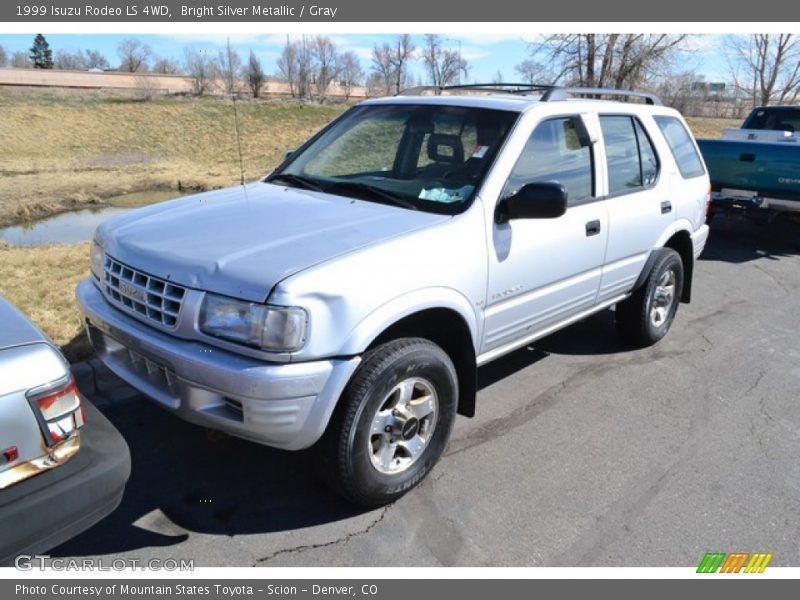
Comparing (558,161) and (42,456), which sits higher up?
(558,161)

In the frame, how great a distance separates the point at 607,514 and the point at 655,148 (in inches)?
118

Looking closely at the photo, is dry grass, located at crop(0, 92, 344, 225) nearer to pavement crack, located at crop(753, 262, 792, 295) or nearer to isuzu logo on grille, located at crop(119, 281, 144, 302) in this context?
isuzu logo on grille, located at crop(119, 281, 144, 302)

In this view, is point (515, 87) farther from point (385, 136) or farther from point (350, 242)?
point (350, 242)

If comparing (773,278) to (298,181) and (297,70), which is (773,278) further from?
(297,70)

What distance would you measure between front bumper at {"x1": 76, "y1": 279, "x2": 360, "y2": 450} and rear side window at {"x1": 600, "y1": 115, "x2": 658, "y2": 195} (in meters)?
2.61

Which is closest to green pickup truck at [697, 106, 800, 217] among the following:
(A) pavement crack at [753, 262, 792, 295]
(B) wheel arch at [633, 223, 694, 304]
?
(A) pavement crack at [753, 262, 792, 295]

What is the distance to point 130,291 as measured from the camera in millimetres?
2998

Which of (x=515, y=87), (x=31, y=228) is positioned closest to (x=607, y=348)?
(x=515, y=87)

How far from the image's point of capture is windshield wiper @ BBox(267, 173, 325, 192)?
3869 millimetres

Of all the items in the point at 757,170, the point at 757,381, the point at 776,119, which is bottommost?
the point at 757,381

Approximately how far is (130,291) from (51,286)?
320 cm

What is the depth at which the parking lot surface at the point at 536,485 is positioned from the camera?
2.86 meters

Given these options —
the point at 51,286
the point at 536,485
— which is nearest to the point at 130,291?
the point at 536,485

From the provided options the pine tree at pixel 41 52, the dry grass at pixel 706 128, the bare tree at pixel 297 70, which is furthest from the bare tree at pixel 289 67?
the pine tree at pixel 41 52
